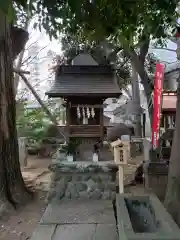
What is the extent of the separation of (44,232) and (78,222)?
24.9 inches

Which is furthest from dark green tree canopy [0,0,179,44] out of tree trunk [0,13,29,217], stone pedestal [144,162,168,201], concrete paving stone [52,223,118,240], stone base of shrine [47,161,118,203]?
stone pedestal [144,162,168,201]

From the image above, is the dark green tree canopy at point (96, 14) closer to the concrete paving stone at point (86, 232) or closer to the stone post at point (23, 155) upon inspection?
the concrete paving stone at point (86, 232)

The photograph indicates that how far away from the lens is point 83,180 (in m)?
6.09

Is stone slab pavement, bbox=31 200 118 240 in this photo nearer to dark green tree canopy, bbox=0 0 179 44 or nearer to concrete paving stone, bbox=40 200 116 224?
concrete paving stone, bbox=40 200 116 224

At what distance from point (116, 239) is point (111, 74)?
11.7ft

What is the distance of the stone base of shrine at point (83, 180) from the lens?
19.4 ft

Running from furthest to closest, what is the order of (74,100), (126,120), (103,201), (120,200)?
(126,120) < (74,100) < (103,201) < (120,200)

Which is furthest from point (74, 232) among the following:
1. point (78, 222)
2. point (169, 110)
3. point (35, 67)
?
point (35, 67)

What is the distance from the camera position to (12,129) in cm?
593

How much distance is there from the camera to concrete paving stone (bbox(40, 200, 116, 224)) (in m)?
4.61

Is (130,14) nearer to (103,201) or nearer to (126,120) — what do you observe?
A: (103,201)

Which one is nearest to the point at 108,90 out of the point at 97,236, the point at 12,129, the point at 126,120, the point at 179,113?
the point at 179,113

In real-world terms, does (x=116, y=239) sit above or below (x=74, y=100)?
below

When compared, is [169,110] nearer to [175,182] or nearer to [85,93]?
[85,93]
